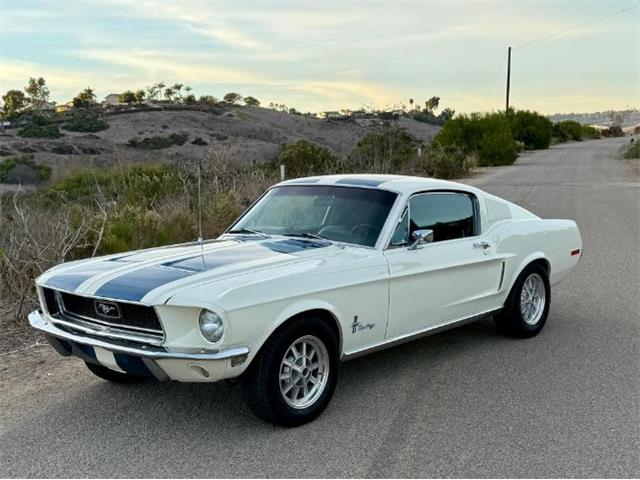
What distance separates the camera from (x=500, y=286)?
5.80 meters

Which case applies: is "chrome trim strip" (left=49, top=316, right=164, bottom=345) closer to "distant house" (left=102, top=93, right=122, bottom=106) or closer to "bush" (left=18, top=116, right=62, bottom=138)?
"bush" (left=18, top=116, right=62, bottom=138)

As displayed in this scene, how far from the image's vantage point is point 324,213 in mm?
5254

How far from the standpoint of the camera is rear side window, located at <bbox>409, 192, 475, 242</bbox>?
522cm

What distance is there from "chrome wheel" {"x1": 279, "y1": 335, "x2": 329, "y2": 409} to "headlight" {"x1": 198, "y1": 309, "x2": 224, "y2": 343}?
501mm

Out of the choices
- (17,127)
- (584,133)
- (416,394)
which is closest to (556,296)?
(416,394)

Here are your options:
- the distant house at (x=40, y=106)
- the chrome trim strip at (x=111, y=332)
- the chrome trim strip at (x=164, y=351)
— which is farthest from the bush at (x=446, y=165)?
the distant house at (x=40, y=106)

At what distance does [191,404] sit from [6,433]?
1.13 meters

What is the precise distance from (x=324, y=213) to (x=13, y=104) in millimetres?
54735

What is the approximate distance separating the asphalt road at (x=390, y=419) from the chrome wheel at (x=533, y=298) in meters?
0.20

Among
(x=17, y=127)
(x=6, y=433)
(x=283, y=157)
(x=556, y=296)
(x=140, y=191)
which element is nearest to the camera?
(x=6, y=433)

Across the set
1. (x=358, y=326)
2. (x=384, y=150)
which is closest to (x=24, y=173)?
(x=384, y=150)

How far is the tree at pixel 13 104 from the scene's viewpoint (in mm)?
47025

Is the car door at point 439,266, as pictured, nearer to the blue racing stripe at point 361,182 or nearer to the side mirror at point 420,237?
the side mirror at point 420,237

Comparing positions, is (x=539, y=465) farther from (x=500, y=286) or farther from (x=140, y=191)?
(x=140, y=191)
